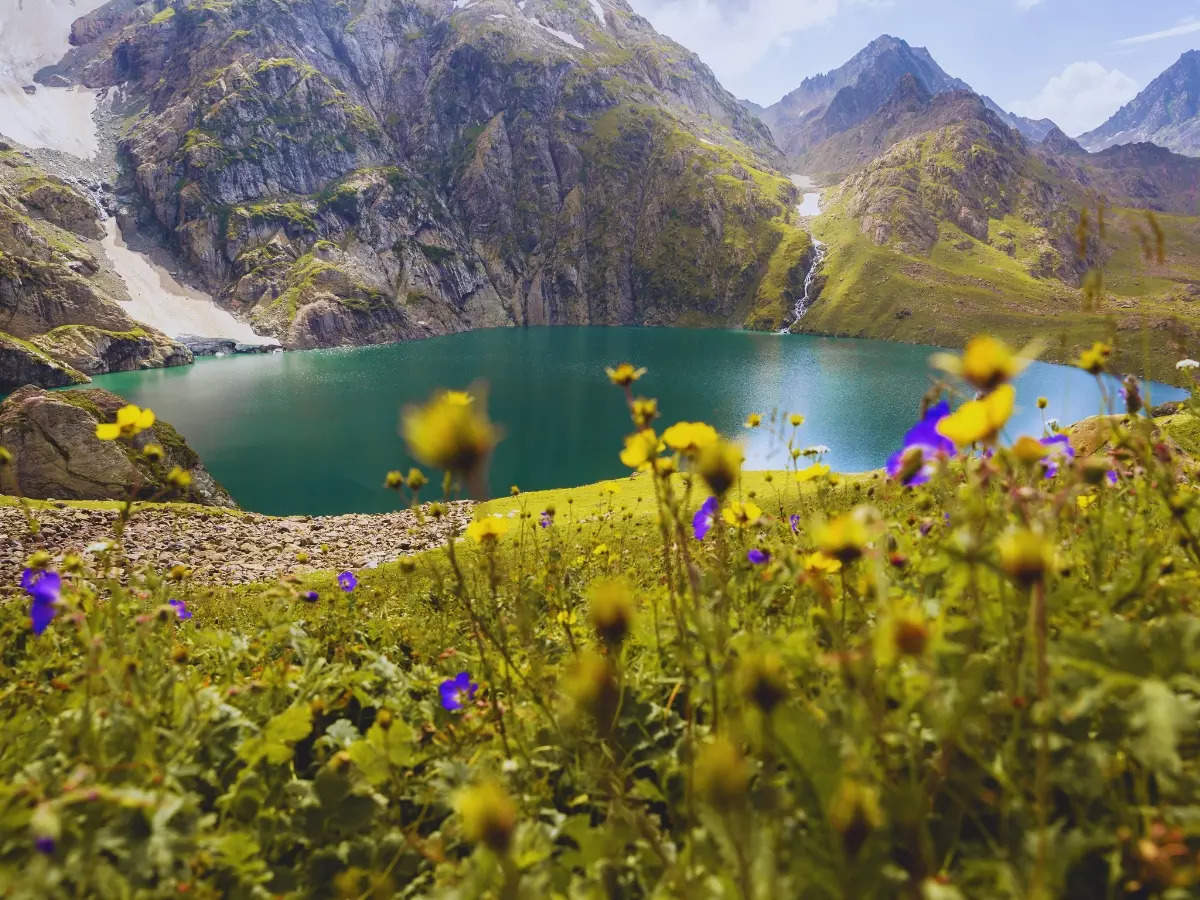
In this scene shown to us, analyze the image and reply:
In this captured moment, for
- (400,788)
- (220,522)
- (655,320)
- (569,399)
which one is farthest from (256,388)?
(655,320)

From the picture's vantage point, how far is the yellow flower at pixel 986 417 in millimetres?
1375

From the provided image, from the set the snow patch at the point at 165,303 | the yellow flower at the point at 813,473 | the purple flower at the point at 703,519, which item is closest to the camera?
the yellow flower at the point at 813,473

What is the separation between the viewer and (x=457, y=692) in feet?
9.00

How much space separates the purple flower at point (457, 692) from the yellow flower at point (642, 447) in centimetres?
141

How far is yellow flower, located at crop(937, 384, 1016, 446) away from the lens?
1.38m

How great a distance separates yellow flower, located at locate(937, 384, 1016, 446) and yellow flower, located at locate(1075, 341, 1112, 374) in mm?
879

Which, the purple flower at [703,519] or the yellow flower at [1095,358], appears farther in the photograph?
the purple flower at [703,519]

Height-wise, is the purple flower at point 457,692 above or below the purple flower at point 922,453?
below

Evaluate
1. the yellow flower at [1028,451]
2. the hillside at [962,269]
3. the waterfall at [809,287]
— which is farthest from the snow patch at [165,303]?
the yellow flower at [1028,451]

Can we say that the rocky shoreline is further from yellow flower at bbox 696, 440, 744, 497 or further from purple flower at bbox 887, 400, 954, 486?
yellow flower at bbox 696, 440, 744, 497

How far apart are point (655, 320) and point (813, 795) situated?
626ft

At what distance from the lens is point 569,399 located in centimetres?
6756

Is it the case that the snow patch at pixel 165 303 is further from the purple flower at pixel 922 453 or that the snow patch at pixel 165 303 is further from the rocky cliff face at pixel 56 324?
the purple flower at pixel 922 453

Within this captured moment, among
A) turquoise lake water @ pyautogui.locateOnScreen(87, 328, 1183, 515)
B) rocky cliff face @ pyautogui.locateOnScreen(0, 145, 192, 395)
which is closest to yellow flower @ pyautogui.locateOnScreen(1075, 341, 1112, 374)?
turquoise lake water @ pyautogui.locateOnScreen(87, 328, 1183, 515)
